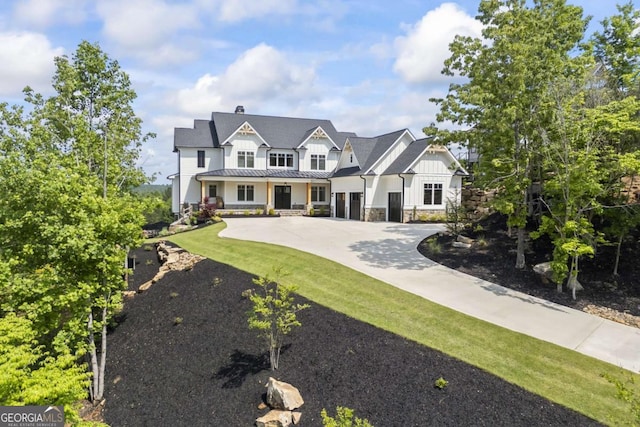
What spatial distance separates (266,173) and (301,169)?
3170mm

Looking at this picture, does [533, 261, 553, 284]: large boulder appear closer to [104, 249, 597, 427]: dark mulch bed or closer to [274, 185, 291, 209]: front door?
[104, 249, 597, 427]: dark mulch bed

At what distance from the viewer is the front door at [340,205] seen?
1145 inches

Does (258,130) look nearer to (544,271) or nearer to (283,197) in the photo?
(283,197)

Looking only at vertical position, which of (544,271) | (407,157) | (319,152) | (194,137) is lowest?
(544,271)

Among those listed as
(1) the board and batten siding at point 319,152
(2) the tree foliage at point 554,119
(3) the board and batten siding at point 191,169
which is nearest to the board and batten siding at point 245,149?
(3) the board and batten siding at point 191,169

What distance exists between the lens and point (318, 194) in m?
33.0

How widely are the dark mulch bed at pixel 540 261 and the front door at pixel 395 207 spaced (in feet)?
31.8

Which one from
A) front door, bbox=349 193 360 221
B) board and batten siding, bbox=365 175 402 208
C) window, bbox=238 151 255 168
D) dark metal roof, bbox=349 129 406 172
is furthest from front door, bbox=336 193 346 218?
window, bbox=238 151 255 168

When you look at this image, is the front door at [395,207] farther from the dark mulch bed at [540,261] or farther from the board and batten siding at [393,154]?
the dark mulch bed at [540,261]

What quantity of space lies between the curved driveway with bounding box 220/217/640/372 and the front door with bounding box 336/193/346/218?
1134 centimetres

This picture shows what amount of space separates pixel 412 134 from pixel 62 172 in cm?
2373

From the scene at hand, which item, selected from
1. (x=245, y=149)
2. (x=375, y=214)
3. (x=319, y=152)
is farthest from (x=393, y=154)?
(x=245, y=149)

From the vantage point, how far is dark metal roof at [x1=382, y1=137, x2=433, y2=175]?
2439 centimetres

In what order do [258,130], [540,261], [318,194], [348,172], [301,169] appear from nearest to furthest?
[540,261] → [348,172] → [301,169] → [258,130] → [318,194]
